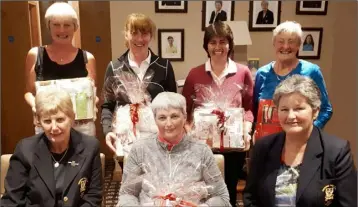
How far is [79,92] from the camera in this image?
239 cm

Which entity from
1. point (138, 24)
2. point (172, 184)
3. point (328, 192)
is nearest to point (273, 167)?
point (328, 192)

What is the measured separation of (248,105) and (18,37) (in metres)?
2.82

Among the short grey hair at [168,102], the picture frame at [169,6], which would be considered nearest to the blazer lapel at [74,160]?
the short grey hair at [168,102]

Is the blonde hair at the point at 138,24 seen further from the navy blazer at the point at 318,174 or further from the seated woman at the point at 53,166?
the navy blazer at the point at 318,174

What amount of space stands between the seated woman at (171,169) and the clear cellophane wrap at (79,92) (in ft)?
1.69

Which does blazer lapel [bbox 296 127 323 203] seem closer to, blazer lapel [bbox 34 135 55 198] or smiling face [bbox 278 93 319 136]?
smiling face [bbox 278 93 319 136]

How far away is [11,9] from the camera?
4148mm

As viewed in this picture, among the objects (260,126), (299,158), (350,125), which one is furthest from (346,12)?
(299,158)

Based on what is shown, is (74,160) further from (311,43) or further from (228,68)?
(311,43)

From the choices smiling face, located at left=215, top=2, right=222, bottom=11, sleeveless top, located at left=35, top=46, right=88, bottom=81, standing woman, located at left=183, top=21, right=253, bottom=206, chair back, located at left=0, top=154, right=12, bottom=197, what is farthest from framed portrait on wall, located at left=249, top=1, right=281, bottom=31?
chair back, located at left=0, top=154, right=12, bottom=197

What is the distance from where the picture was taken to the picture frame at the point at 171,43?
409 cm

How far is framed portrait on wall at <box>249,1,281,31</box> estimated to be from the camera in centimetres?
409

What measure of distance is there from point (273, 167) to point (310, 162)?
0.18 meters

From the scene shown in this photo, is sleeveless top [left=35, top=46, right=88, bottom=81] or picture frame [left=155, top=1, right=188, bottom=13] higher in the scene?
picture frame [left=155, top=1, right=188, bottom=13]
